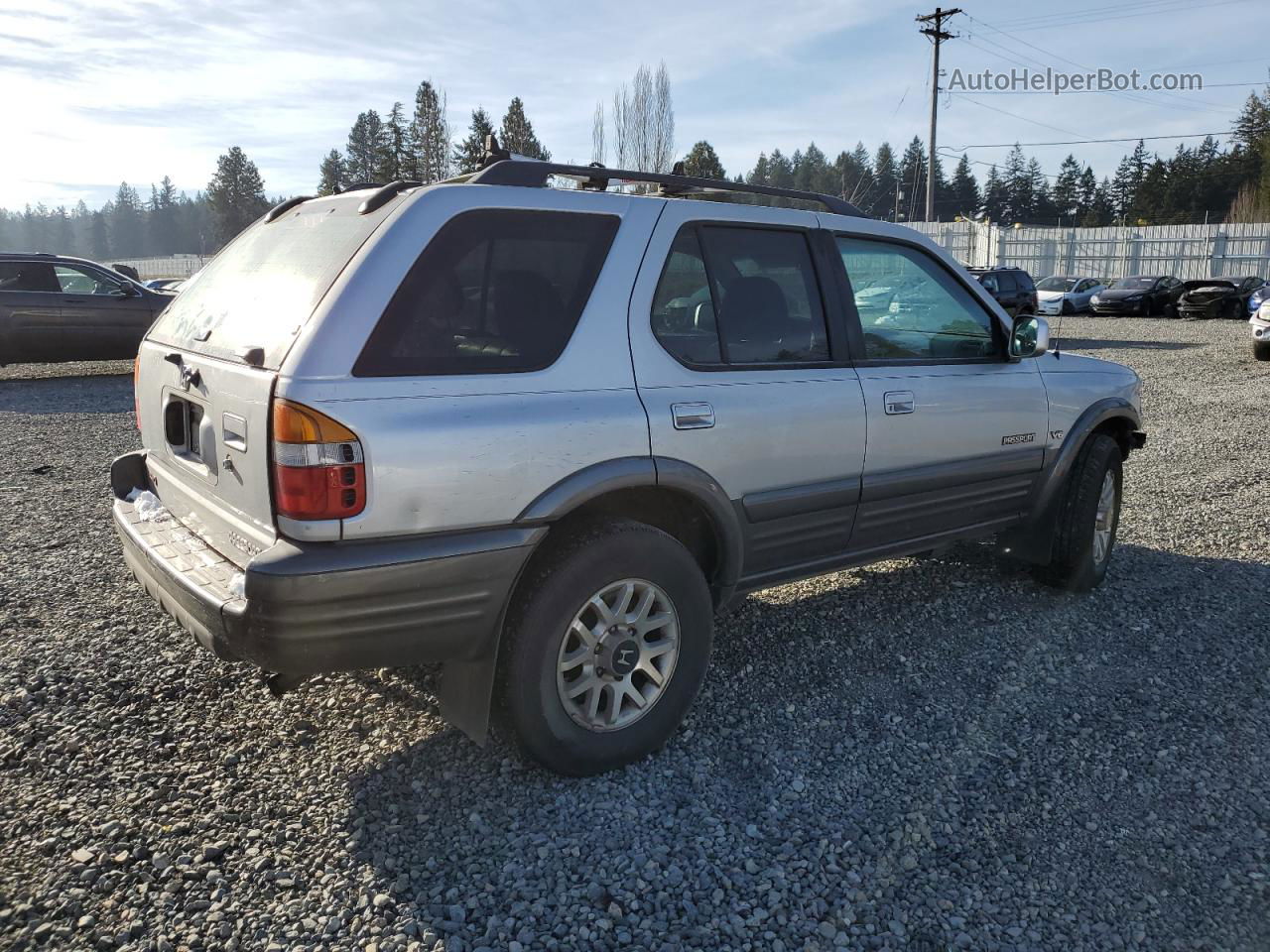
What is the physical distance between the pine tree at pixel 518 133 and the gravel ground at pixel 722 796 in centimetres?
4412

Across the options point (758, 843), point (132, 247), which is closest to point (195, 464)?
point (758, 843)

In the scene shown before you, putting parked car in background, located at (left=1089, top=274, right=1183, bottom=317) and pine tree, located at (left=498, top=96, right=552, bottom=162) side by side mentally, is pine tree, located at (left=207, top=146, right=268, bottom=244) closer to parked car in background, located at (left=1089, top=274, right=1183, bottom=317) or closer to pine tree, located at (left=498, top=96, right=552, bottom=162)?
pine tree, located at (left=498, top=96, right=552, bottom=162)

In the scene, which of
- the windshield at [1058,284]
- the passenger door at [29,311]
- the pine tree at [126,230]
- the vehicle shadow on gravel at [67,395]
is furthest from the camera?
the pine tree at [126,230]

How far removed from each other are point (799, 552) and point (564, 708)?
1.21 m

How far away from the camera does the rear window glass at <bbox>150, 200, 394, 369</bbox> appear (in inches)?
108

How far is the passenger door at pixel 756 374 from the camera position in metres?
3.17

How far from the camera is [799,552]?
371cm

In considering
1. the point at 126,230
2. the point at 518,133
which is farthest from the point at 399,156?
the point at 126,230

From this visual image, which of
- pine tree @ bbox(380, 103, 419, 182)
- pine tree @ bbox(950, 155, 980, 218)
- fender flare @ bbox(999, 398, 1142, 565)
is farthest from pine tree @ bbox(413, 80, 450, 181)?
pine tree @ bbox(950, 155, 980, 218)

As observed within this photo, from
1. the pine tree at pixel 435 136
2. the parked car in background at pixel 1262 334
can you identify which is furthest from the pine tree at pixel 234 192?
the parked car in background at pixel 1262 334

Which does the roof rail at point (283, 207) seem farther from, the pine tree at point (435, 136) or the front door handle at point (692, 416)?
the pine tree at point (435, 136)

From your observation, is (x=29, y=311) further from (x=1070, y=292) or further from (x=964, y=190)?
(x=964, y=190)

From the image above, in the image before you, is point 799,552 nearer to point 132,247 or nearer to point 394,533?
point 394,533

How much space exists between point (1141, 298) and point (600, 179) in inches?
1201
